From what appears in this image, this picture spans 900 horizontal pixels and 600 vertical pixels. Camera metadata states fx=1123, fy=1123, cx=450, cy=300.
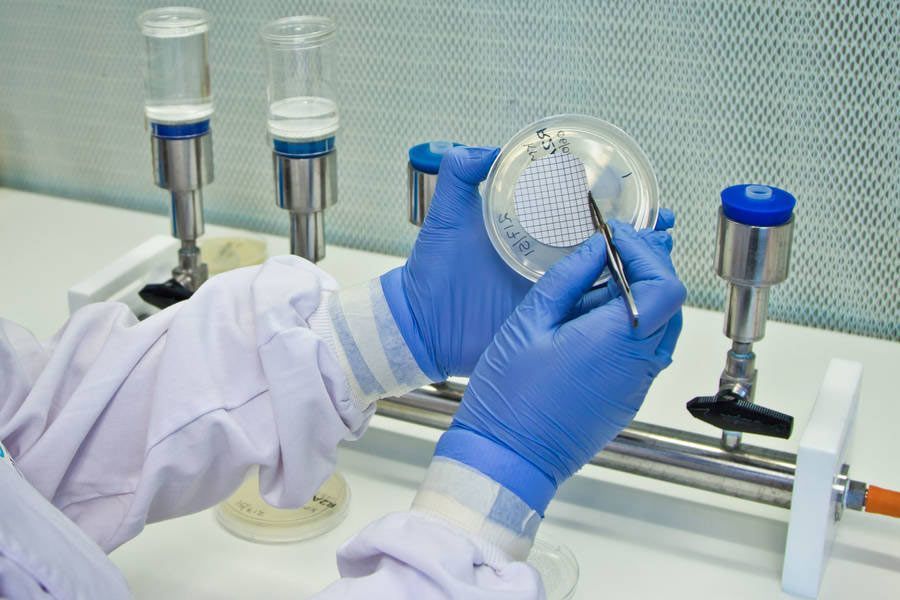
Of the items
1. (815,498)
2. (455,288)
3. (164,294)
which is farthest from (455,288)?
(164,294)

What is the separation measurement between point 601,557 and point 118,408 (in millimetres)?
467

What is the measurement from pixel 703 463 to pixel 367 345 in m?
0.35

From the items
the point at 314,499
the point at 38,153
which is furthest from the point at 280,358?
the point at 38,153

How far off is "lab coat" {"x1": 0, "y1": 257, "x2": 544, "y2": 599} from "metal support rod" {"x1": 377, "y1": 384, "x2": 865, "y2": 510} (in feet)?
0.78

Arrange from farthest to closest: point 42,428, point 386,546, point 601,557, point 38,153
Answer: point 38,153 → point 601,557 → point 42,428 → point 386,546

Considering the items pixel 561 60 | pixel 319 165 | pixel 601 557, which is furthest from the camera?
pixel 561 60

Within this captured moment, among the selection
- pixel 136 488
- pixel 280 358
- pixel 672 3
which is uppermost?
pixel 672 3

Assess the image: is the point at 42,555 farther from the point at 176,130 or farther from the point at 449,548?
the point at 176,130

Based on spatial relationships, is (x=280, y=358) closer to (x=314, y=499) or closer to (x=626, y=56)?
(x=314, y=499)

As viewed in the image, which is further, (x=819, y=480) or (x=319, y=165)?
(x=319, y=165)

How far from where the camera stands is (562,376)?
0.85 metres

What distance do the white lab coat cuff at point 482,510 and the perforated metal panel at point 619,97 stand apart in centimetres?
64

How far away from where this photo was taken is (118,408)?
97 centimetres

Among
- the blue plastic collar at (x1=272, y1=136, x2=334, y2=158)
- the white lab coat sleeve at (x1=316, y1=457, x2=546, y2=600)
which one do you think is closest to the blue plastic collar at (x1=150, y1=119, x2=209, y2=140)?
the blue plastic collar at (x1=272, y1=136, x2=334, y2=158)
